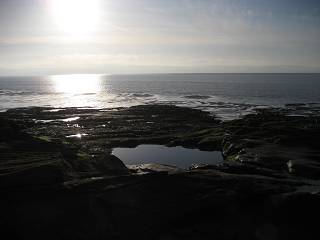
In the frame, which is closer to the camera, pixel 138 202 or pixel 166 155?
pixel 138 202

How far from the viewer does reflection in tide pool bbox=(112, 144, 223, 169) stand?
149 ft

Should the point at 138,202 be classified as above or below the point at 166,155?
above

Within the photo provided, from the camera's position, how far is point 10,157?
2517 centimetres

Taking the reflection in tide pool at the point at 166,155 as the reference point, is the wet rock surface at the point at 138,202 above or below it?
above

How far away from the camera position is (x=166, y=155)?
4912 centimetres

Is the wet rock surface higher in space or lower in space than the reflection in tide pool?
higher

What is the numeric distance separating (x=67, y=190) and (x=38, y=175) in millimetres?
1970

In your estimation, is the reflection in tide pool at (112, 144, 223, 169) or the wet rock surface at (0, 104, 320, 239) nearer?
the wet rock surface at (0, 104, 320, 239)

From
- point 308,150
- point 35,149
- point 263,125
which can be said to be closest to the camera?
point 35,149

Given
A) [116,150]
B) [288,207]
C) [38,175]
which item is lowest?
[116,150]

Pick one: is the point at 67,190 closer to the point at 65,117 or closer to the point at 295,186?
the point at 295,186

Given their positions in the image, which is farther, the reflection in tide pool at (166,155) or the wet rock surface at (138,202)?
the reflection in tide pool at (166,155)

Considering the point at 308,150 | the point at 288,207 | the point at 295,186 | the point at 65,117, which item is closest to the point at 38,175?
the point at 288,207

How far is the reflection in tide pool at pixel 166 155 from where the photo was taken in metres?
45.4
